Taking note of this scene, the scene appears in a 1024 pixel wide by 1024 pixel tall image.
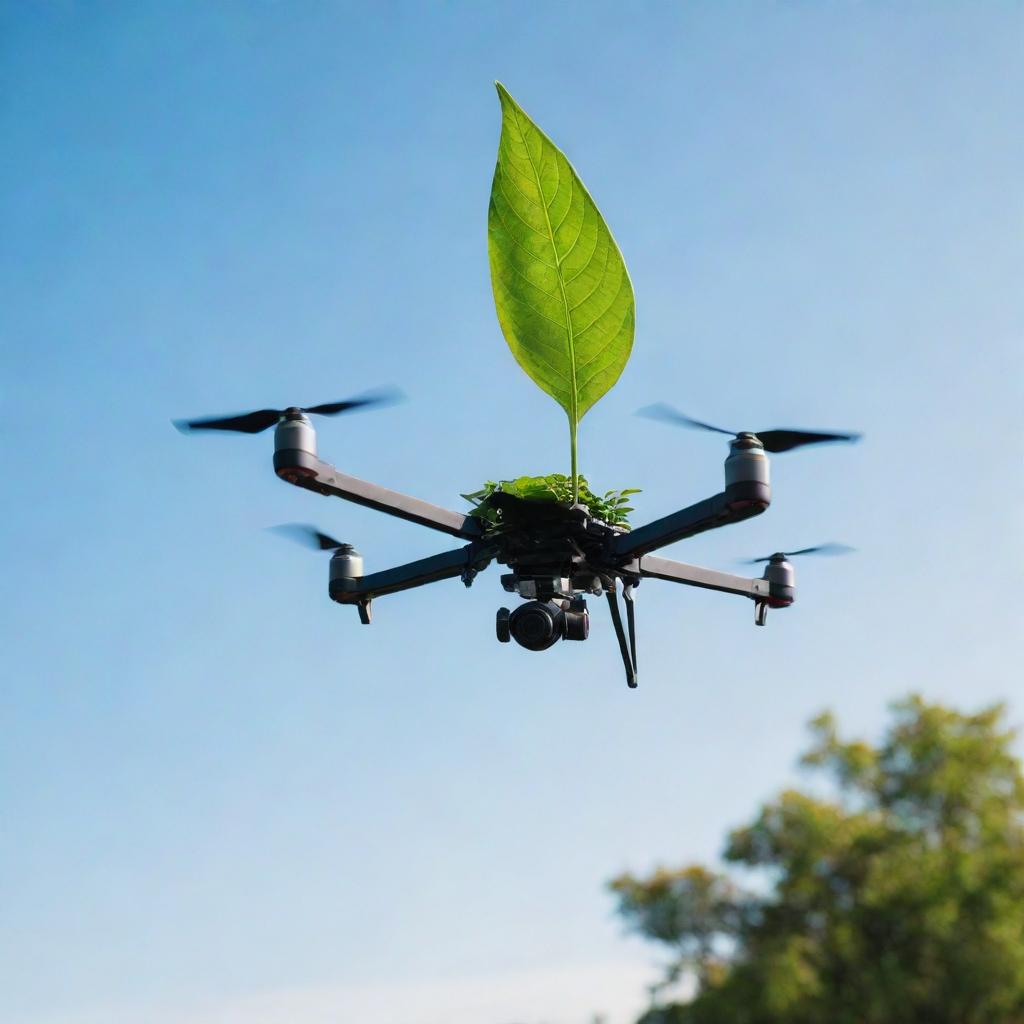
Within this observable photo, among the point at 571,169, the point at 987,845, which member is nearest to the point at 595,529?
the point at 571,169

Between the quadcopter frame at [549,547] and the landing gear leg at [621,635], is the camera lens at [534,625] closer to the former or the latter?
the quadcopter frame at [549,547]

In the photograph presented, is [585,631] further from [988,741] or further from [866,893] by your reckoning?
[988,741]

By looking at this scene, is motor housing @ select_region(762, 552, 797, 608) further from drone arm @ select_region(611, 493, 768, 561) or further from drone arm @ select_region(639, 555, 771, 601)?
drone arm @ select_region(611, 493, 768, 561)

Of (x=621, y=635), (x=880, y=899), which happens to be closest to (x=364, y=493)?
(x=621, y=635)

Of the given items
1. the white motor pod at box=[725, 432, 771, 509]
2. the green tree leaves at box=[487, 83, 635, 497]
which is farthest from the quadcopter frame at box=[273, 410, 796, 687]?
the green tree leaves at box=[487, 83, 635, 497]

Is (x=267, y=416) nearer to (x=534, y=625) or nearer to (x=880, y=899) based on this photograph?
Answer: (x=534, y=625)
